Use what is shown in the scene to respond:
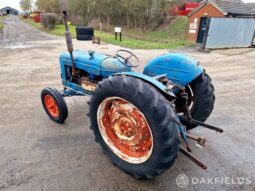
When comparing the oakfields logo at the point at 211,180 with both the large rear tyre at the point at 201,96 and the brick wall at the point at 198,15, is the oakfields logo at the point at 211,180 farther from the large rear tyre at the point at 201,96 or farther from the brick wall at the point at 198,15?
the brick wall at the point at 198,15

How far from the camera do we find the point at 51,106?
127 inches

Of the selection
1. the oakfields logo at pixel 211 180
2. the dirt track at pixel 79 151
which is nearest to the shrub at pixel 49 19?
the dirt track at pixel 79 151

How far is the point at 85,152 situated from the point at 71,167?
0.95ft

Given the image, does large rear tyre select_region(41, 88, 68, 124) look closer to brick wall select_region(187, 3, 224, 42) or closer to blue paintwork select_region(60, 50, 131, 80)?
blue paintwork select_region(60, 50, 131, 80)

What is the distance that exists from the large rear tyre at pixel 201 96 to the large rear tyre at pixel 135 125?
894mm

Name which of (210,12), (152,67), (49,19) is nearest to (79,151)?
(152,67)

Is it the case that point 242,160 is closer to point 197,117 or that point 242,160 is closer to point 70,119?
point 197,117

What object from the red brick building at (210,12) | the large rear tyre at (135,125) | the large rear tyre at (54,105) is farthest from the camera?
the red brick building at (210,12)

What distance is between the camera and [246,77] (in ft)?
19.1

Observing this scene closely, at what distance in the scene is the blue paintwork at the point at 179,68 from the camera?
8.01 ft

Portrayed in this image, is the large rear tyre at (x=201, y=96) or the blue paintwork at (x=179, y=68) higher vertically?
the blue paintwork at (x=179, y=68)

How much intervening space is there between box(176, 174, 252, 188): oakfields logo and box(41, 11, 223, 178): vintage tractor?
31 cm

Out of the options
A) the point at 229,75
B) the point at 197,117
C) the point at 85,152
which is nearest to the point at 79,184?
the point at 85,152

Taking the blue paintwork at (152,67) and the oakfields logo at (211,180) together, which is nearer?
the oakfields logo at (211,180)
